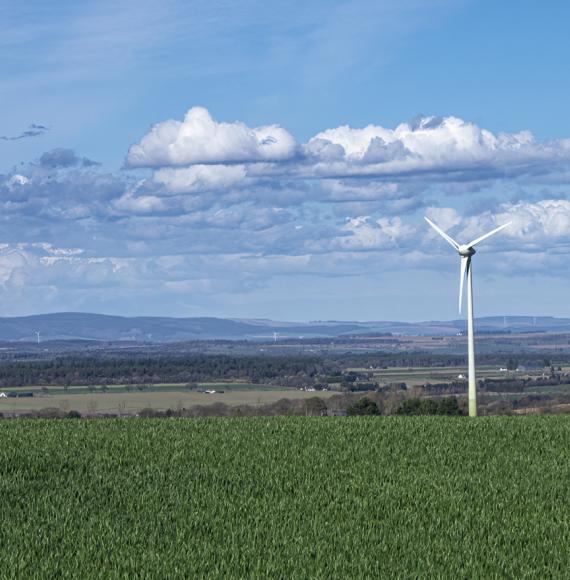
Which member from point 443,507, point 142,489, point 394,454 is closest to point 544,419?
point 394,454

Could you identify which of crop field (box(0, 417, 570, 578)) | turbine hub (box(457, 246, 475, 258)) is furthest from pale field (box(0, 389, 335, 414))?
crop field (box(0, 417, 570, 578))

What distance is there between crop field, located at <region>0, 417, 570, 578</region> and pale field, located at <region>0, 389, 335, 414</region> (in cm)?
7860

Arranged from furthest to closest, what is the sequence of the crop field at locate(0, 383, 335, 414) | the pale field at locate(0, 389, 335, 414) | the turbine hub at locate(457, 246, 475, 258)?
the crop field at locate(0, 383, 335, 414) → the pale field at locate(0, 389, 335, 414) → the turbine hub at locate(457, 246, 475, 258)

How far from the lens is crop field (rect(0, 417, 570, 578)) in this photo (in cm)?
1900

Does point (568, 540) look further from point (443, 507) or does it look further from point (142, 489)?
point (142, 489)

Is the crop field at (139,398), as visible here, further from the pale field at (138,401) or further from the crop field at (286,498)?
the crop field at (286,498)

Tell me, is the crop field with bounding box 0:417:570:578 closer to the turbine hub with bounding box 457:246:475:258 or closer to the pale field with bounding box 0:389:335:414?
the turbine hub with bounding box 457:246:475:258

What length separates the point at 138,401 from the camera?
132 meters

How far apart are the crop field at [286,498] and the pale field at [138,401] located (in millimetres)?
78598

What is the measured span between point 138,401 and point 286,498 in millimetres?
109546

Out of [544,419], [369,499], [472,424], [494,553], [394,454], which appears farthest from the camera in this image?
[544,419]

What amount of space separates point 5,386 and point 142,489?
167855mm

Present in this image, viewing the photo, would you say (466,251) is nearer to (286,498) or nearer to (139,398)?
(286,498)

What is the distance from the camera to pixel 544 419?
35.9 m
